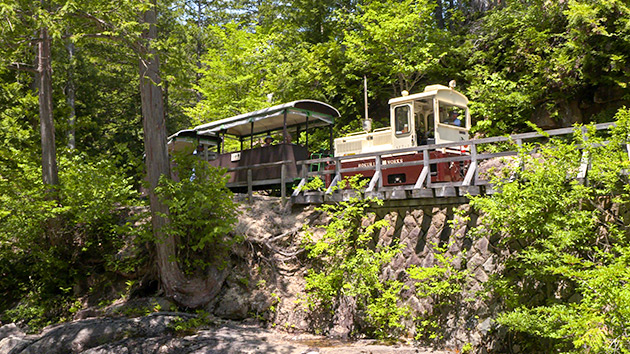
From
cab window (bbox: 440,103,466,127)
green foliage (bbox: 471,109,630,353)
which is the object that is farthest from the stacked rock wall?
cab window (bbox: 440,103,466,127)

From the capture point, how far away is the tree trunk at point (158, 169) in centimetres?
1143

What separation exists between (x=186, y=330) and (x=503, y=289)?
634 cm

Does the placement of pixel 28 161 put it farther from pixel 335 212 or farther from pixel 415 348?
pixel 415 348

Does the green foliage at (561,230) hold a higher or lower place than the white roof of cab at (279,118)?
lower

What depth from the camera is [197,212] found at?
11469mm

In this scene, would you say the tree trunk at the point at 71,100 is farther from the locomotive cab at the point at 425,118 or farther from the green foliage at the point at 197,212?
the locomotive cab at the point at 425,118

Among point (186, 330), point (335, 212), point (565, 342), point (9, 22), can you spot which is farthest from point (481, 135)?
point (9, 22)

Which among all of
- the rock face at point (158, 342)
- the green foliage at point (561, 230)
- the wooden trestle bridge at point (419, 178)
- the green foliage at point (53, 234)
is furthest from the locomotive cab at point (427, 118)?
the green foliage at point (53, 234)

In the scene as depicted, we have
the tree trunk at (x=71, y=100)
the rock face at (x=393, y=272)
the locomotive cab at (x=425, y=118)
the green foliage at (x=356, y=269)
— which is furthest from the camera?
the tree trunk at (x=71, y=100)

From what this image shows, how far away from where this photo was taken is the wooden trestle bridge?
949 cm

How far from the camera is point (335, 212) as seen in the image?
1229cm

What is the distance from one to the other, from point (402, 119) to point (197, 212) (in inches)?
211

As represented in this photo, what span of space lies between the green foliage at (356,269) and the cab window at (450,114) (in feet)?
8.62

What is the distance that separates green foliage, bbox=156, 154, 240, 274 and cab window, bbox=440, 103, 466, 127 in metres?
5.54
